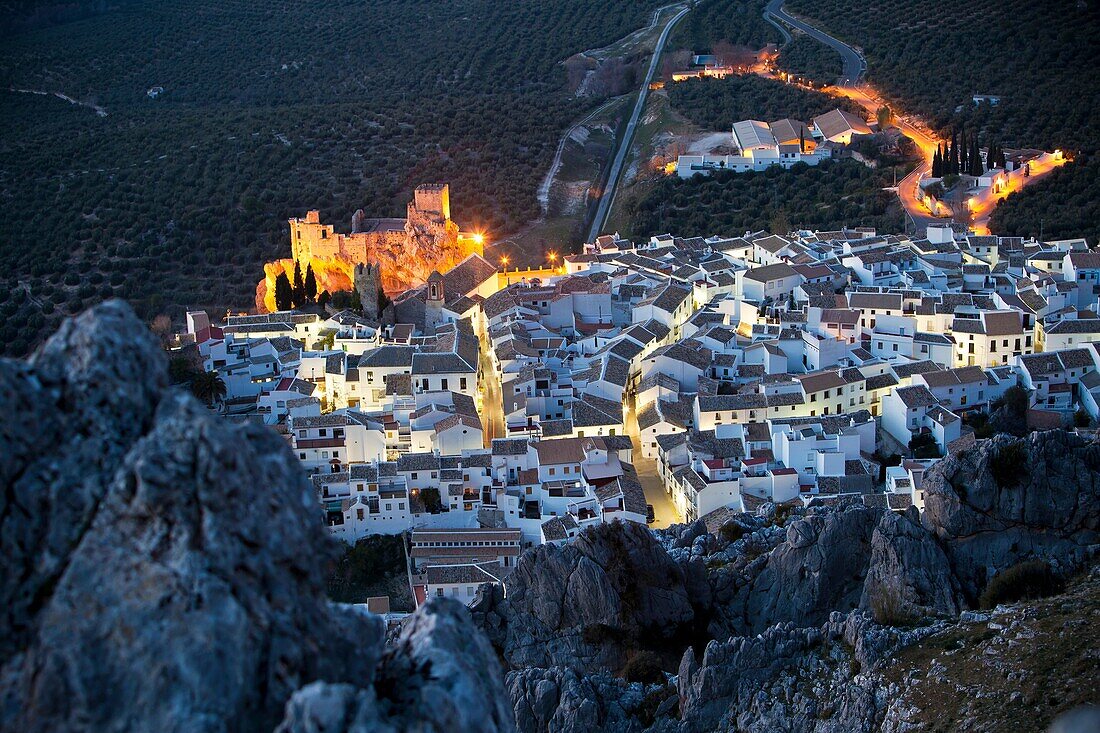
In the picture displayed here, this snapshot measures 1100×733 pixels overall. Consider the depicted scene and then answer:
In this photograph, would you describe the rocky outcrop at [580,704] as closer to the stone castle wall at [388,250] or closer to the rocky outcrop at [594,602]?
the rocky outcrop at [594,602]

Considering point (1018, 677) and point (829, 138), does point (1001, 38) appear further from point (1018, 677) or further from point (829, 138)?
point (1018, 677)

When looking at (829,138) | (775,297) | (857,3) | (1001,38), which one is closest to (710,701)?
(775,297)

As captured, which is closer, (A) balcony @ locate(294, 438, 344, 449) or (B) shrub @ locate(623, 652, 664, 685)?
(B) shrub @ locate(623, 652, 664, 685)

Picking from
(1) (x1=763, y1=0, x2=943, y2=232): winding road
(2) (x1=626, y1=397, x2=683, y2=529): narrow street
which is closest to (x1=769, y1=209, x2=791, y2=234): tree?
(1) (x1=763, y1=0, x2=943, y2=232): winding road

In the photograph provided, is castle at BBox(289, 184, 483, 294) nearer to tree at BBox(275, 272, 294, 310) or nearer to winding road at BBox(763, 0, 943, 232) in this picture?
tree at BBox(275, 272, 294, 310)

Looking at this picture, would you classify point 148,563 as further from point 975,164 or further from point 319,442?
point 975,164

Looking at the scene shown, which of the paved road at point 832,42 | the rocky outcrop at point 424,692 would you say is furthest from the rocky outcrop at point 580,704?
the paved road at point 832,42
